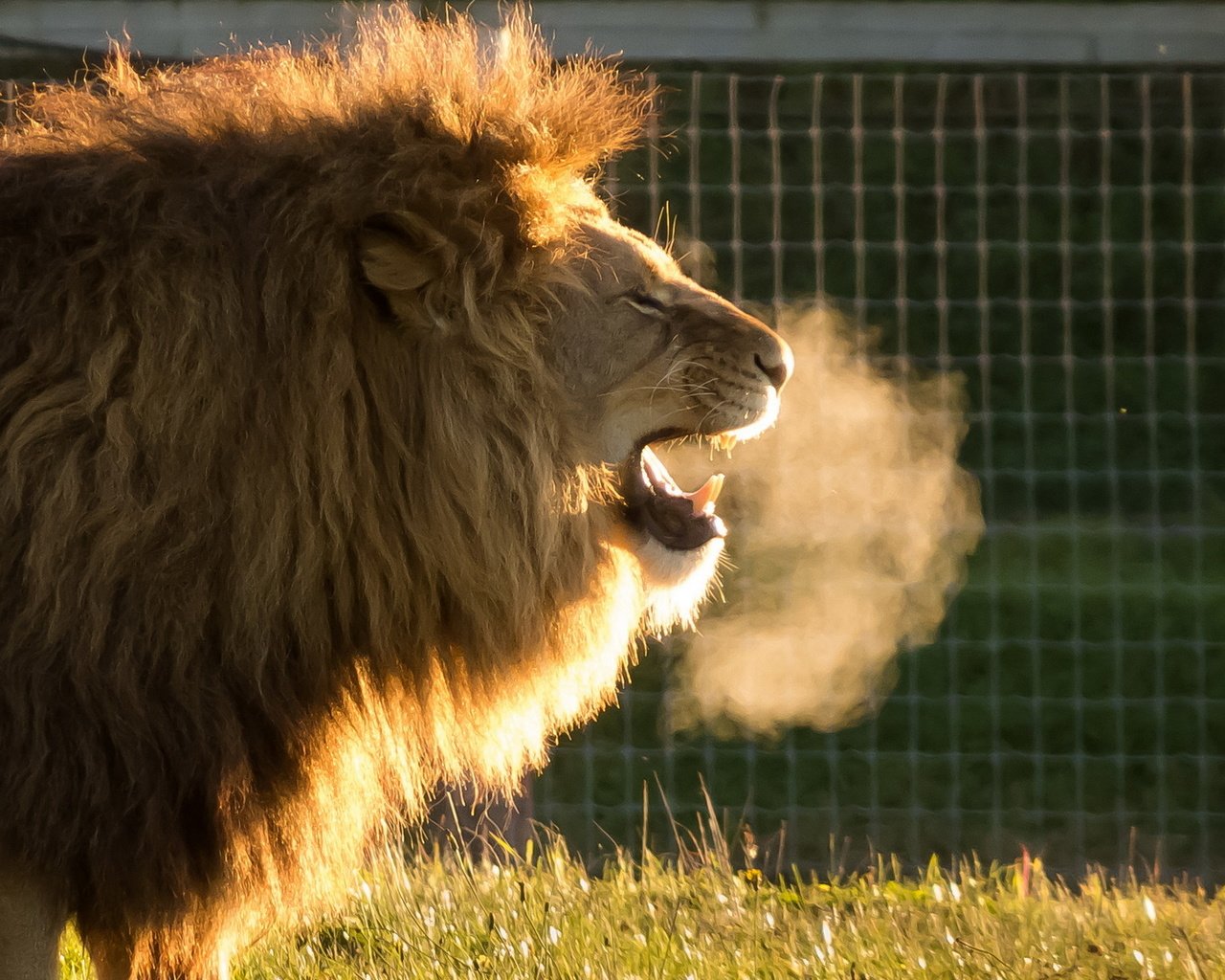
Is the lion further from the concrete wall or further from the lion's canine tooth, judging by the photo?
the concrete wall

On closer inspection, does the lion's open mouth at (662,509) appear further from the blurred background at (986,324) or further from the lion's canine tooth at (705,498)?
the blurred background at (986,324)

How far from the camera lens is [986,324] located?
17.1ft

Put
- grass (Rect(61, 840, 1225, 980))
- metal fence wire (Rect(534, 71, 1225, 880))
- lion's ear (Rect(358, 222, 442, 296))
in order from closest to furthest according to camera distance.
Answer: lion's ear (Rect(358, 222, 442, 296))
grass (Rect(61, 840, 1225, 980))
metal fence wire (Rect(534, 71, 1225, 880))

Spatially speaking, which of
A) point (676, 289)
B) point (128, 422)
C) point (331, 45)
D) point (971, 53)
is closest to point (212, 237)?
point (128, 422)

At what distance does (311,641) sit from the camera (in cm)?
260

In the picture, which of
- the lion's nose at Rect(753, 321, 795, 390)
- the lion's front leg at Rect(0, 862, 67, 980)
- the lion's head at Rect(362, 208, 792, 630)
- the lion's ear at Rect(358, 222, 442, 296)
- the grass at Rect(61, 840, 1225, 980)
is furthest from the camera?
the grass at Rect(61, 840, 1225, 980)

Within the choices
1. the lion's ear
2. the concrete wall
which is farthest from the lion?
the concrete wall

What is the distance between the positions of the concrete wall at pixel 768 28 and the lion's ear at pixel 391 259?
3.24 meters

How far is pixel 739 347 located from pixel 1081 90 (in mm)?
4269

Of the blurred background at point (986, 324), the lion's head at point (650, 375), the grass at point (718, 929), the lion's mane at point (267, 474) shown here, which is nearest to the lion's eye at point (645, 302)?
the lion's head at point (650, 375)

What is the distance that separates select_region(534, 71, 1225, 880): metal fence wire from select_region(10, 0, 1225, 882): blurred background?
0.9 inches

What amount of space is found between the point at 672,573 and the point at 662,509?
0.30 feet

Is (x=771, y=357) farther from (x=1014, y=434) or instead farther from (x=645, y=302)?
(x=1014, y=434)

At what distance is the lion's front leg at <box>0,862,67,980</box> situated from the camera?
97.0 inches
